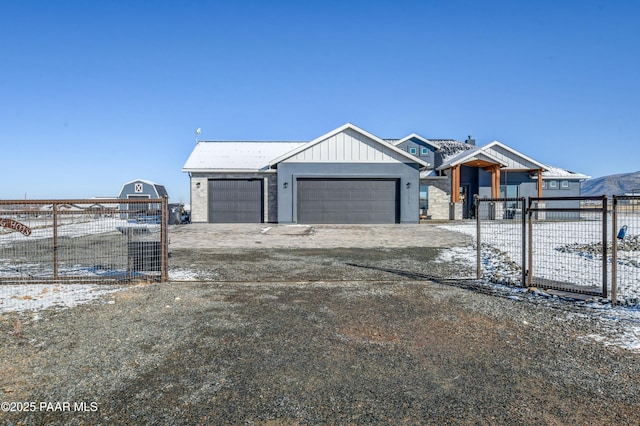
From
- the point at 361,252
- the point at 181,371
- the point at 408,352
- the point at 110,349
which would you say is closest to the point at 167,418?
the point at 181,371

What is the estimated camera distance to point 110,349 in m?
3.70

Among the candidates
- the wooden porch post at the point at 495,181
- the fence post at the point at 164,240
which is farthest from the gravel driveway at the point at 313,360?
the wooden porch post at the point at 495,181

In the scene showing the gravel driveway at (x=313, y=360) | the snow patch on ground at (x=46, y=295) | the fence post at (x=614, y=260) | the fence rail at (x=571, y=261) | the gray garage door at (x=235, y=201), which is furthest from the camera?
the gray garage door at (x=235, y=201)

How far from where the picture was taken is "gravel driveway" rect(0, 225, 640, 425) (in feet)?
8.69

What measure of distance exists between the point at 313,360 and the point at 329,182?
17698mm

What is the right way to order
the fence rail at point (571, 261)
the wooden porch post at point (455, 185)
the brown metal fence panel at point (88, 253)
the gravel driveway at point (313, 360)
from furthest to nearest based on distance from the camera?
the wooden porch post at point (455, 185), the brown metal fence panel at point (88, 253), the fence rail at point (571, 261), the gravel driveway at point (313, 360)

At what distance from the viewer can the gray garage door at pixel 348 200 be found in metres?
20.9

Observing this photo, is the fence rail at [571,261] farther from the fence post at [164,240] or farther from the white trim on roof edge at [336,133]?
Result: the white trim on roof edge at [336,133]

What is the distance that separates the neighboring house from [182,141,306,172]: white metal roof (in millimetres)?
57

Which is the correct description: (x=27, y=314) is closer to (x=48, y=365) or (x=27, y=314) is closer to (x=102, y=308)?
(x=102, y=308)

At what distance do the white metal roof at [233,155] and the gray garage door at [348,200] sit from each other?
11.2ft

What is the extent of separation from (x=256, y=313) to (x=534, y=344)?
308 centimetres

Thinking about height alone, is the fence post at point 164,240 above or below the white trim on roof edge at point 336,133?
below

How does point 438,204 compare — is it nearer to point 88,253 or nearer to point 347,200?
point 347,200
